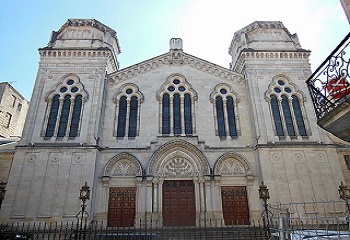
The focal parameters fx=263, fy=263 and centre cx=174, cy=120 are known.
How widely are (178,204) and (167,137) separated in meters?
4.43

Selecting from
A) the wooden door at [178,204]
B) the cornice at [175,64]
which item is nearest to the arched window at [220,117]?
the cornice at [175,64]

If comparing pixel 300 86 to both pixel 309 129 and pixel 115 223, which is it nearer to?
pixel 309 129

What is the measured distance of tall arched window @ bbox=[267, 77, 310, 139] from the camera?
60.7ft

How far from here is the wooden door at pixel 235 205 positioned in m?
16.5

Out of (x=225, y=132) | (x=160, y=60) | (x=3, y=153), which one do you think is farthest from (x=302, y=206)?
(x=3, y=153)

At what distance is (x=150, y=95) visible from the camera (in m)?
19.8

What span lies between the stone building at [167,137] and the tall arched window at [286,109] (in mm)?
83

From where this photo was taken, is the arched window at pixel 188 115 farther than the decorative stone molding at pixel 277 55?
No

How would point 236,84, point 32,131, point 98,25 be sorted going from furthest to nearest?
point 98,25 → point 236,84 → point 32,131

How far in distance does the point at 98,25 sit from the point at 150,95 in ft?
26.4

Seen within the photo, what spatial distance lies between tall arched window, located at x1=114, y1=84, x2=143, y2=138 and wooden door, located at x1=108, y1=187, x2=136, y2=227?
382cm

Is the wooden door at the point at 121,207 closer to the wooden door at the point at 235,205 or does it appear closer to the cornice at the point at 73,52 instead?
the wooden door at the point at 235,205

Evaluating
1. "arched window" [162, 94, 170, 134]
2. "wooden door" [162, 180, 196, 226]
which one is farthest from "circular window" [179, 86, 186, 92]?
"wooden door" [162, 180, 196, 226]

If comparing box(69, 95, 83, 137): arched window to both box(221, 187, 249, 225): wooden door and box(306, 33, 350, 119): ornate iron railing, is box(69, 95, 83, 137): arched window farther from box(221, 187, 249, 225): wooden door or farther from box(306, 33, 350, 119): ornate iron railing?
box(306, 33, 350, 119): ornate iron railing
